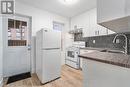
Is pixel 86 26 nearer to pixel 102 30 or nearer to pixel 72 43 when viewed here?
pixel 102 30

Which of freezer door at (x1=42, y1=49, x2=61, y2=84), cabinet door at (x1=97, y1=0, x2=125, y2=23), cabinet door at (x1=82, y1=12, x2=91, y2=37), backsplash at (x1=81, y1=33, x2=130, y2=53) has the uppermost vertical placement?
cabinet door at (x1=82, y1=12, x2=91, y2=37)

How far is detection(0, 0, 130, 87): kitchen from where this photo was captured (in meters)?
0.92

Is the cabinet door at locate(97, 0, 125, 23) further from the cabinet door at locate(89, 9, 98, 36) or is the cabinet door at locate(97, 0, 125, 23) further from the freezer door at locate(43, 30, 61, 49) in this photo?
the cabinet door at locate(89, 9, 98, 36)

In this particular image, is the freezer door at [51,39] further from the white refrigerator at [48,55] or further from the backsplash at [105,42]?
the backsplash at [105,42]

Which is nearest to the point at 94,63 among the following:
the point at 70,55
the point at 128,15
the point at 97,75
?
the point at 97,75

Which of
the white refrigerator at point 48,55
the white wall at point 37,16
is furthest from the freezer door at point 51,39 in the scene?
the white wall at point 37,16

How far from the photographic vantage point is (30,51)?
3.18 metres

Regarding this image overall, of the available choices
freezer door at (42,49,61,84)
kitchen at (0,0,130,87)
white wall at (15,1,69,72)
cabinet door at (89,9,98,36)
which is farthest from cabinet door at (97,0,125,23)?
white wall at (15,1,69,72)

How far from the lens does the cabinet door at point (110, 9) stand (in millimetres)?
947

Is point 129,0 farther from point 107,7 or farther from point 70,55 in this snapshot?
point 70,55

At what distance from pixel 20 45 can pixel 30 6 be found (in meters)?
1.48

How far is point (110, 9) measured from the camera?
1013 mm

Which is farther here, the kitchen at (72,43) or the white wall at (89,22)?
the white wall at (89,22)

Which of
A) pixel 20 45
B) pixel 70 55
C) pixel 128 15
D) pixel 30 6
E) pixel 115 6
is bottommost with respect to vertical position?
pixel 70 55
